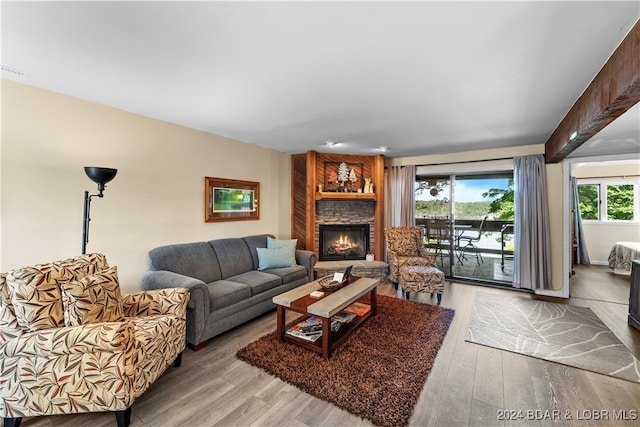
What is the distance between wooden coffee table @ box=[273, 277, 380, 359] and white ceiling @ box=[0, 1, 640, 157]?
1962mm

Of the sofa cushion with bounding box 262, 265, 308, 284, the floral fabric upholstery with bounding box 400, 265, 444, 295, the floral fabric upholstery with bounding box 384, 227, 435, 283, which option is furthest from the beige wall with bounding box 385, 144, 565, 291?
the sofa cushion with bounding box 262, 265, 308, 284

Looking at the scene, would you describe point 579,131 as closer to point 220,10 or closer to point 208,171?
point 220,10

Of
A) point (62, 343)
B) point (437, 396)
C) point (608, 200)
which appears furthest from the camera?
point (608, 200)

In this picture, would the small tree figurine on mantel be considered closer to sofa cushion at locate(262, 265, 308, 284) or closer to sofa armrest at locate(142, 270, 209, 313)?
sofa cushion at locate(262, 265, 308, 284)

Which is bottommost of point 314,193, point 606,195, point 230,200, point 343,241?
point 343,241

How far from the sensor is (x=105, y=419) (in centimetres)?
172

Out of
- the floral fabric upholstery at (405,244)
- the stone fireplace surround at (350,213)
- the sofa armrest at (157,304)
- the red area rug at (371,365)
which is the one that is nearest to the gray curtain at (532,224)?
the floral fabric upholstery at (405,244)

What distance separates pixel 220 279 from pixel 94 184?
1.69m

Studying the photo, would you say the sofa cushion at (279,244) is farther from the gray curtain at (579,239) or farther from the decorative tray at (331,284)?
the gray curtain at (579,239)

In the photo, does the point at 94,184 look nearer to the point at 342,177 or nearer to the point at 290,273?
the point at 290,273

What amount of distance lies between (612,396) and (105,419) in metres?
3.55

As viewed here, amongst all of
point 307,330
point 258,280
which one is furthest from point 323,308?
point 258,280

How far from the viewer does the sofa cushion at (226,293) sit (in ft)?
8.77

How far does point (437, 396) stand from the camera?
6.29ft
